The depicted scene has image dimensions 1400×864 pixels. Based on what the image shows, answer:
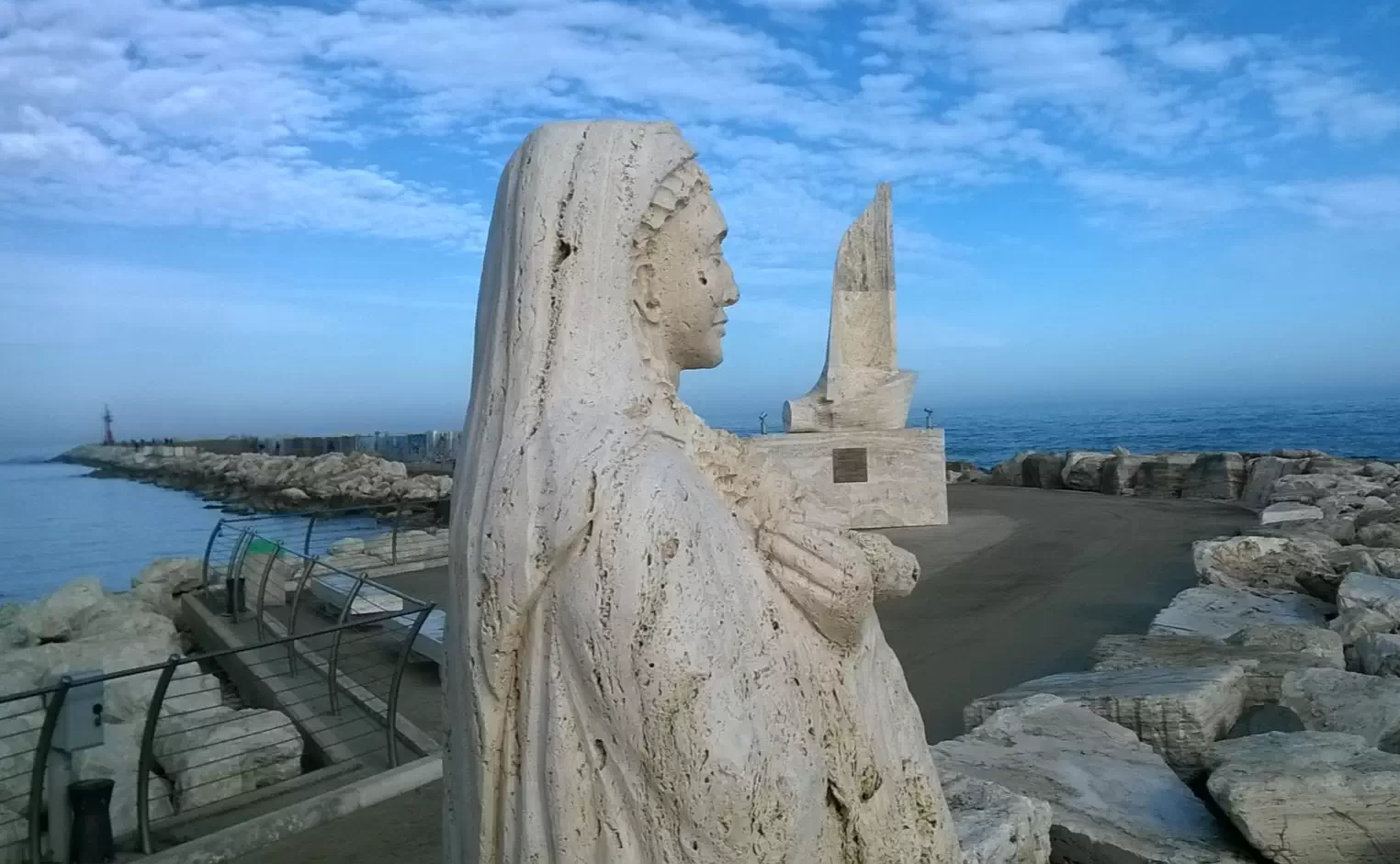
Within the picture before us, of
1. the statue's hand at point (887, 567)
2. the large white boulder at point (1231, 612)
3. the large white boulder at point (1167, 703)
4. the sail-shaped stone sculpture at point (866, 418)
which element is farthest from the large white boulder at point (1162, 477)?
the statue's hand at point (887, 567)

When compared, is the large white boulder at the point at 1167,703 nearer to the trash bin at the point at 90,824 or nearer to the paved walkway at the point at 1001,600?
the paved walkway at the point at 1001,600

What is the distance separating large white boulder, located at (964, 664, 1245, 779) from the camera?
12.4ft

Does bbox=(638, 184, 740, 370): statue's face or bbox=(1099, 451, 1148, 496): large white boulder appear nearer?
bbox=(638, 184, 740, 370): statue's face

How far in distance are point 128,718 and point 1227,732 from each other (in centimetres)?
669

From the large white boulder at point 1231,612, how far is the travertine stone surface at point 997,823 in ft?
9.78

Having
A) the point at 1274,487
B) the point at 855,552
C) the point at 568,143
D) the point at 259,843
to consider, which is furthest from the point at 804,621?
the point at 1274,487

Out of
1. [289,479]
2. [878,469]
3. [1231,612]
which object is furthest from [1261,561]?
[289,479]

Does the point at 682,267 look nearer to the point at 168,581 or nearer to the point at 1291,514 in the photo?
the point at 1291,514

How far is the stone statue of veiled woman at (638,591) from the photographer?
1161 mm

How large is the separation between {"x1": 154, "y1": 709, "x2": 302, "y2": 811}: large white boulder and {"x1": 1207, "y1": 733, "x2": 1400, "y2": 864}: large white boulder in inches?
183

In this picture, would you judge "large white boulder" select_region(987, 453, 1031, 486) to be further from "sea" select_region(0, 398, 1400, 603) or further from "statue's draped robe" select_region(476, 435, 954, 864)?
"statue's draped robe" select_region(476, 435, 954, 864)

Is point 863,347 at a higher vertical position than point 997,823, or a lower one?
higher

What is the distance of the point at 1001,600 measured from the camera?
22.6 ft

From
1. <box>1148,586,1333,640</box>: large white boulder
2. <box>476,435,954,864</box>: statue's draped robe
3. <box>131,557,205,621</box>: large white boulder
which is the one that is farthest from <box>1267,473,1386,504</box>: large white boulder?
<box>131,557,205,621</box>: large white boulder
